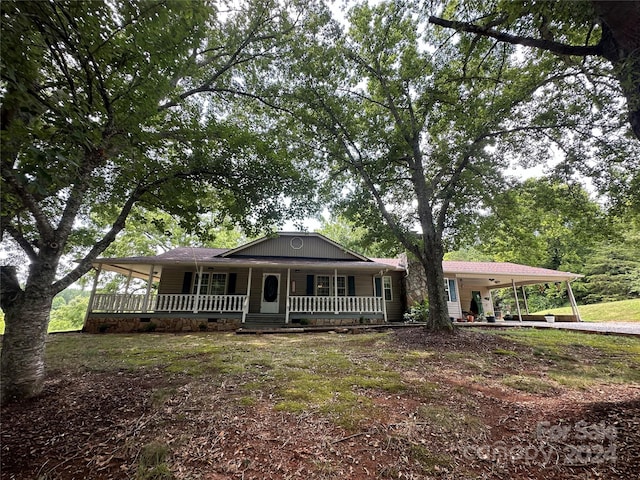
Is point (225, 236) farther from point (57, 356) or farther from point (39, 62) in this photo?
point (39, 62)

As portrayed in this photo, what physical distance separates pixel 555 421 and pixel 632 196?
20.3 ft

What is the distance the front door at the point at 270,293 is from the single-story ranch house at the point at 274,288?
0.16ft

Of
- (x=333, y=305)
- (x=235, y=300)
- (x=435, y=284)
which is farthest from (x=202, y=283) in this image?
(x=435, y=284)

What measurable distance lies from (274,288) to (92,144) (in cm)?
1152

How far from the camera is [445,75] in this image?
709 centimetres

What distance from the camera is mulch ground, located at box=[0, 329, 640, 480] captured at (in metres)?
2.25

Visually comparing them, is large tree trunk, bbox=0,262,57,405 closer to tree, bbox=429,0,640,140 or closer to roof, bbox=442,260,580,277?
tree, bbox=429,0,640,140

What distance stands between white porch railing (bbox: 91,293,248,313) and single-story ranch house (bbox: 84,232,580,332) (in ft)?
0.12

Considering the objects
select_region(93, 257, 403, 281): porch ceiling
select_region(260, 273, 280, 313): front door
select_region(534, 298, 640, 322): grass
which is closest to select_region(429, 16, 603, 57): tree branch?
select_region(93, 257, 403, 281): porch ceiling

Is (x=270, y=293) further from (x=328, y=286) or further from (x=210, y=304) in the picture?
(x=328, y=286)

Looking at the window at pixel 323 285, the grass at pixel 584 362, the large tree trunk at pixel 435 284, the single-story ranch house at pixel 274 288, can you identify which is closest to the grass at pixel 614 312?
the single-story ranch house at pixel 274 288

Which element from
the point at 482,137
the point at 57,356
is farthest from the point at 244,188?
the point at 482,137

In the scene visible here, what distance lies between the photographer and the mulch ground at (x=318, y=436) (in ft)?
7.38

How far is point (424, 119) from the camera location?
8344 mm
